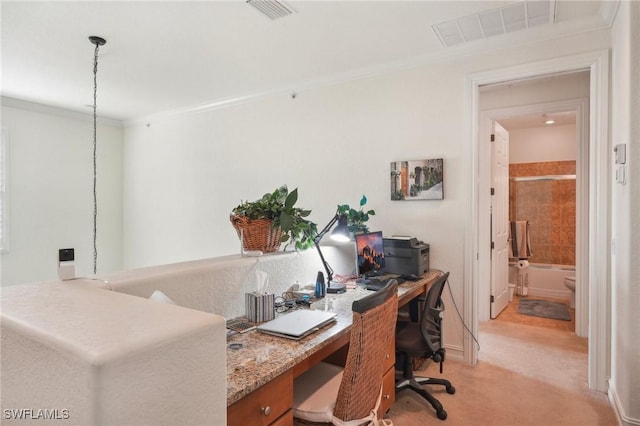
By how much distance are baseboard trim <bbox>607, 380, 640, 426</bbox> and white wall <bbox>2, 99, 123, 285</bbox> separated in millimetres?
5820

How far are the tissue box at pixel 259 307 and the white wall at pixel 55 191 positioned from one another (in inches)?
167

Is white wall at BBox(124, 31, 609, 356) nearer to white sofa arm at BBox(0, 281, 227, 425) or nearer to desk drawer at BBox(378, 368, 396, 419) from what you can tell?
desk drawer at BBox(378, 368, 396, 419)

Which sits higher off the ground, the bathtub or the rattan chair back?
the rattan chair back

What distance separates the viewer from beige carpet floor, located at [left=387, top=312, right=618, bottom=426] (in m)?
2.25

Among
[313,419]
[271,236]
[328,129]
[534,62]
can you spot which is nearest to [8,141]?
[328,129]

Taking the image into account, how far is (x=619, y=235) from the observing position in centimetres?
221

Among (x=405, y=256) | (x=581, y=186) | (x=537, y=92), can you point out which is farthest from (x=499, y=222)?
(x=405, y=256)

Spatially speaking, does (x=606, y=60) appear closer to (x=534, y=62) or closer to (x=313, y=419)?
(x=534, y=62)

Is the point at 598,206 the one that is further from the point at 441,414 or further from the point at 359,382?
the point at 359,382

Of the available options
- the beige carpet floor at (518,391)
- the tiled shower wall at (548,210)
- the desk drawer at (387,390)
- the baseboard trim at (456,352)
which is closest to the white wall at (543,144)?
the tiled shower wall at (548,210)

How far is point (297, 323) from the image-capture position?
5.58 ft

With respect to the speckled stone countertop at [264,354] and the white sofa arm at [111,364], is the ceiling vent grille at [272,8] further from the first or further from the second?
the white sofa arm at [111,364]

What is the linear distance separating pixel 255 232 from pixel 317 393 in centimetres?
99

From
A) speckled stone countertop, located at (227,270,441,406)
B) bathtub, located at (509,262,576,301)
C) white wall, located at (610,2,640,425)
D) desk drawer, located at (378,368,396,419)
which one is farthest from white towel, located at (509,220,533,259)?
speckled stone countertop, located at (227,270,441,406)
